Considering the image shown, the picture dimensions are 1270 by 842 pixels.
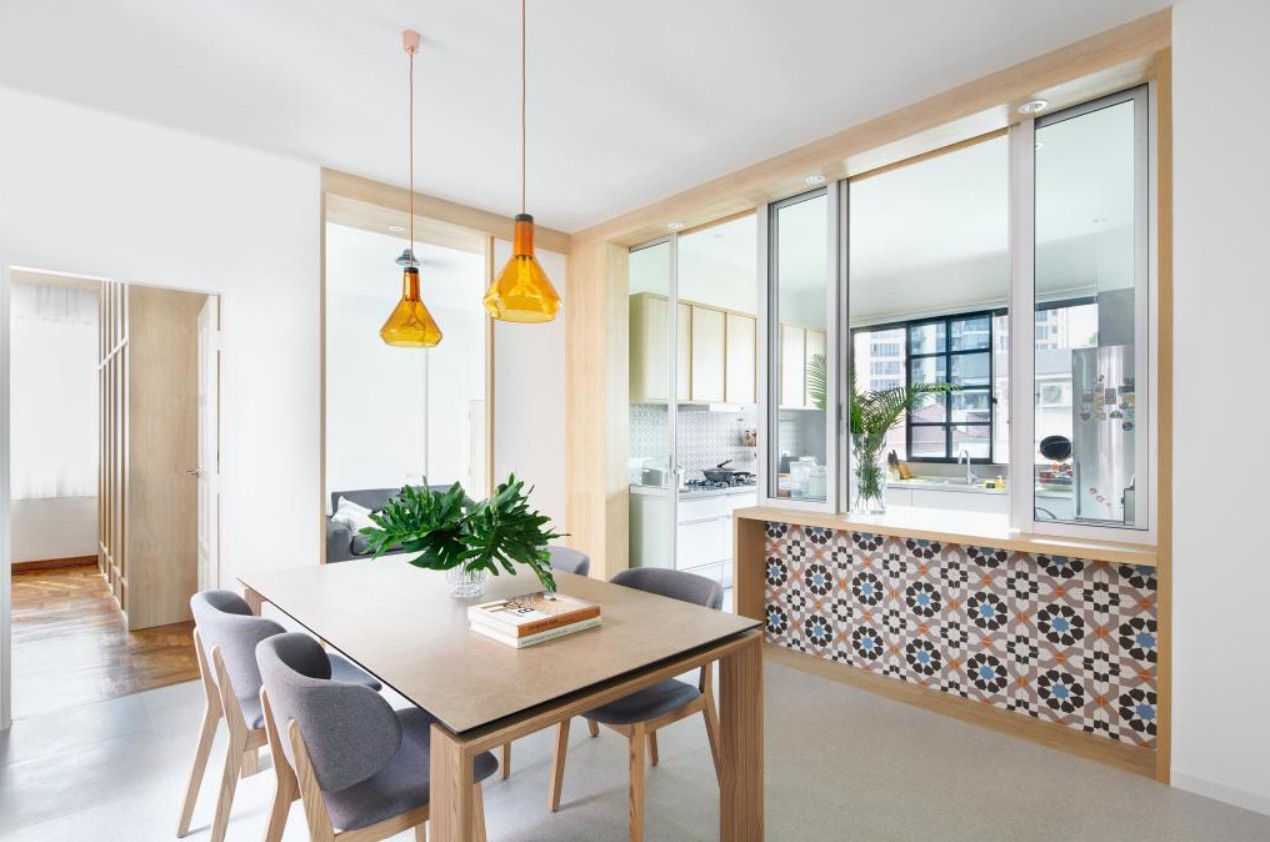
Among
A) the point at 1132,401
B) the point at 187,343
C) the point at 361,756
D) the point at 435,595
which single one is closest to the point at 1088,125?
the point at 1132,401

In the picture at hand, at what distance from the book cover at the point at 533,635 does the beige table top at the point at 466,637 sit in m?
0.02

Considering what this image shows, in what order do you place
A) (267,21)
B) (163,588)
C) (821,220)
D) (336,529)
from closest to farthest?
(267,21) → (821,220) → (163,588) → (336,529)

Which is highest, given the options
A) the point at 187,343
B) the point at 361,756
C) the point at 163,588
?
the point at 187,343

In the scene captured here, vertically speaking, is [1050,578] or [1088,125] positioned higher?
[1088,125]

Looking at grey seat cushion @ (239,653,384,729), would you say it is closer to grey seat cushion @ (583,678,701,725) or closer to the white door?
grey seat cushion @ (583,678,701,725)

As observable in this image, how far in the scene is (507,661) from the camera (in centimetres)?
154

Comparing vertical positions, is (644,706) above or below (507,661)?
below

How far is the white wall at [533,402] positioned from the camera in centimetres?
452

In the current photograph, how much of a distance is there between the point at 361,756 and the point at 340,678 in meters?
0.86

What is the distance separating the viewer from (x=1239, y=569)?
2.13m

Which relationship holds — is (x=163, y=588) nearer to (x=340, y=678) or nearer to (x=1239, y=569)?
(x=340, y=678)

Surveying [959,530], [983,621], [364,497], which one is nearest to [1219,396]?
[959,530]

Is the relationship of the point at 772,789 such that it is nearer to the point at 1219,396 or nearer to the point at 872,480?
the point at 872,480

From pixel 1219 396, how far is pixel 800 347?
73.7 inches
